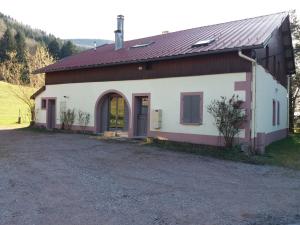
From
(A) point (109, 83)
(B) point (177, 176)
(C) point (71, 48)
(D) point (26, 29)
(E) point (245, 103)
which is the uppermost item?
(D) point (26, 29)

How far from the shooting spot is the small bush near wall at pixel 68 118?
771 inches

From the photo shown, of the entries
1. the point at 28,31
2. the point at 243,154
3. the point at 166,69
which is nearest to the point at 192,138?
the point at 243,154

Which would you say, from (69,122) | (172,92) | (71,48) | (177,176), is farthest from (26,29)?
(177,176)

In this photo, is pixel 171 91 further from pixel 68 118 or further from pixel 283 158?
pixel 68 118

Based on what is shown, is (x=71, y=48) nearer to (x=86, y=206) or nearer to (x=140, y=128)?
(x=140, y=128)

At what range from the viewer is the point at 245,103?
1268 cm

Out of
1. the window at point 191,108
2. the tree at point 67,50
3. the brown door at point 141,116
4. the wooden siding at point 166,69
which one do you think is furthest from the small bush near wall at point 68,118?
the tree at point 67,50

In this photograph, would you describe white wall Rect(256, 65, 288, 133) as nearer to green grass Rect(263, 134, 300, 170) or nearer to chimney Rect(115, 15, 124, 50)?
green grass Rect(263, 134, 300, 170)

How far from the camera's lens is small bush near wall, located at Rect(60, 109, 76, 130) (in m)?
19.6

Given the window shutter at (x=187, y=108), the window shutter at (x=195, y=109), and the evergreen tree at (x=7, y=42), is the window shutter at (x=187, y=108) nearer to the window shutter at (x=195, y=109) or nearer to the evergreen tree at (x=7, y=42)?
the window shutter at (x=195, y=109)

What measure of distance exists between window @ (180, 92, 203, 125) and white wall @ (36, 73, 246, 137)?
6.9 inches

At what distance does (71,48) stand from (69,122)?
52.4 metres

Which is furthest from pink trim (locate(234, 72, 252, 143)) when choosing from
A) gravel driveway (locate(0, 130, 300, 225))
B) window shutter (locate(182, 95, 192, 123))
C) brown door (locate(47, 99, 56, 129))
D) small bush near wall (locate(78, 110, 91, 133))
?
brown door (locate(47, 99, 56, 129))

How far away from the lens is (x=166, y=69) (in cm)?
1517
